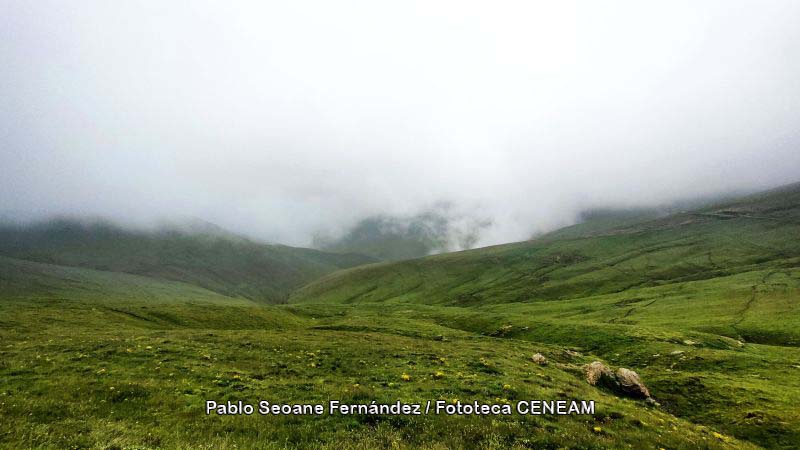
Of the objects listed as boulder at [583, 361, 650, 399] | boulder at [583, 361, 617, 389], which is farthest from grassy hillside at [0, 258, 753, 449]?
boulder at [583, 361, 650, 399]

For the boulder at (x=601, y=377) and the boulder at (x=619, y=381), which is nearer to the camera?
the boulder at (x=619, y=381)

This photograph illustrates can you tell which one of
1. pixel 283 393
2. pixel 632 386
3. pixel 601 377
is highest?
pixel 283 393

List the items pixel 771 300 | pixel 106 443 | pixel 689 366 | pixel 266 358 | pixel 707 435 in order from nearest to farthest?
1. pixel 106 443
2. pixel 707 435
3. pixel 266 358
4. pixel 689 366
5. pixel 771 300

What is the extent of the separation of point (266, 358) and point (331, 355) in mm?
5686

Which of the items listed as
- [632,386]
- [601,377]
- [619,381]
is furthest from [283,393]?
[632,386]

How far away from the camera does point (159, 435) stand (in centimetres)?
1427

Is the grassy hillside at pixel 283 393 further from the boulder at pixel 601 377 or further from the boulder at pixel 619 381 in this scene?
the boulder at pixel 619 381

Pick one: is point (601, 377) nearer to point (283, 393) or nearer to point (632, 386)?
point (632, 386)

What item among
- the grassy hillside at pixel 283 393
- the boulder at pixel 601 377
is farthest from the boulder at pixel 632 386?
the grassy hillside at pixel 283 393

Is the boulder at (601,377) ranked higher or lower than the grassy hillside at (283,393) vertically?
lower

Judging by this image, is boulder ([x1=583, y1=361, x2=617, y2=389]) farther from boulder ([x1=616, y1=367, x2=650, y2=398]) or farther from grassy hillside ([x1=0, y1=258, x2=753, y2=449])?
grassy hillside ([x1=0, y1=258, x2=753, y2=449])

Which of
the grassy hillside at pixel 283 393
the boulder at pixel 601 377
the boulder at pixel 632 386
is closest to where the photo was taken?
the grassy hillside at pixel 283 393

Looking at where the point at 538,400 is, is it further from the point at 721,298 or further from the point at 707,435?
the point at 721,298

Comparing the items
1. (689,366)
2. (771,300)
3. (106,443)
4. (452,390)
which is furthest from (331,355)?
(771,300)
